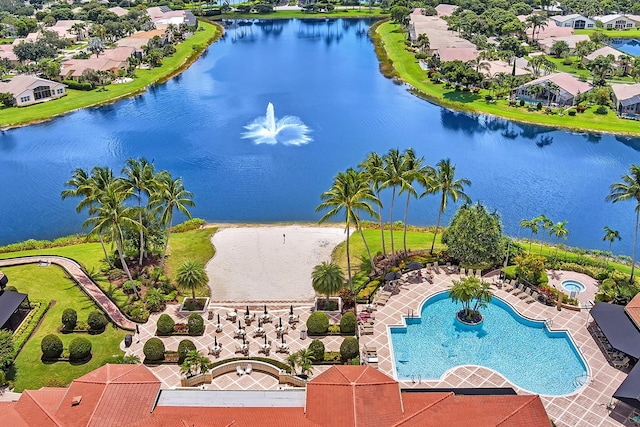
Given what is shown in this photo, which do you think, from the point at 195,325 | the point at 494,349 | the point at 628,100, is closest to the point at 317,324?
the point at 195,325

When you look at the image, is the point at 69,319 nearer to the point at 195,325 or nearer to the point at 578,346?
the point at 195,325

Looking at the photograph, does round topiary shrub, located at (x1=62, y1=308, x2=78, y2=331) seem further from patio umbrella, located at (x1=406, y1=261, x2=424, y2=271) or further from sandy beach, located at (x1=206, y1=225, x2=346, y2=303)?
patio umbrella, located at (x1=406, y1=261, x2=424, y2=271)

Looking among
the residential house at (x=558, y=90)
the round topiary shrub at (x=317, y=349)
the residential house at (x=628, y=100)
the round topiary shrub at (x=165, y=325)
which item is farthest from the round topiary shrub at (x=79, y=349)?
the residential house at (x=628, y=100)

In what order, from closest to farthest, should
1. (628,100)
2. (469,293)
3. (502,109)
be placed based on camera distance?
(469,293)
(628,100)
(502,109)

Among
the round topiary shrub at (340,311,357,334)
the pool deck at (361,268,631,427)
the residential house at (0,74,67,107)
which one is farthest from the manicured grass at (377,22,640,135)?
the residential house at (0,74,67,107)

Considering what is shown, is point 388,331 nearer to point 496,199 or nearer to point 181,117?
point 496,199

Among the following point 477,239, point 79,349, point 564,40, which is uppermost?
point 564,40

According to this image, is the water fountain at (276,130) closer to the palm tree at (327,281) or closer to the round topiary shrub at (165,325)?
the palm tree at (327,281)
